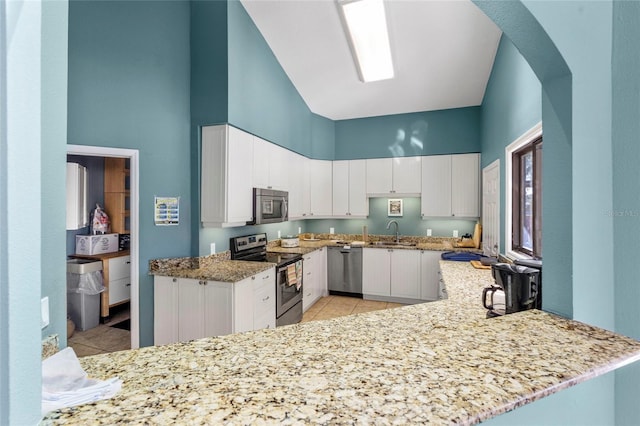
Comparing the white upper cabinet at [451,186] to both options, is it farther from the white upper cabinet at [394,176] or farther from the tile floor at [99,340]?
the tile floor at [99,340]

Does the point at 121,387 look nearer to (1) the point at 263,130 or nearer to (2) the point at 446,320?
(2) the point at 446,320

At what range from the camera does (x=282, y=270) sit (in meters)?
3.17

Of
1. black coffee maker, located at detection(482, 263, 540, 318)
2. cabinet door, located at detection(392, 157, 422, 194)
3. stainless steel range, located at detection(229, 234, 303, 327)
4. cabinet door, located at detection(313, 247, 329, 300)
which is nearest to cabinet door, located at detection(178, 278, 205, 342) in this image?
stainless steel range, located at detection(229, 234, 303, 327)

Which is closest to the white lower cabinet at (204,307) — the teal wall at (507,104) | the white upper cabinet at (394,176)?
the teal wall at (507,104)

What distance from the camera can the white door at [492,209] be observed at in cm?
300

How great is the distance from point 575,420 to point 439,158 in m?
4.06

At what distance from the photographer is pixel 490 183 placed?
11.4ft

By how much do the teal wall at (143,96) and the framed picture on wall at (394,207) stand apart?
131 inches

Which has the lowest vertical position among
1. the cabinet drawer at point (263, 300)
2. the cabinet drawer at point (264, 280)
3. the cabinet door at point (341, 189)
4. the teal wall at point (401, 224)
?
the cabinet drawer at point (263, 300)

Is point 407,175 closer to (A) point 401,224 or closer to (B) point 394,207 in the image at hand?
(B) point 394,207

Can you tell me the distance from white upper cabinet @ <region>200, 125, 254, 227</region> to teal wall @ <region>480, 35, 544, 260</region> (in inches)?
99.2

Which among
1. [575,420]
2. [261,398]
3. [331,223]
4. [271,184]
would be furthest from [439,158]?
[261,398]

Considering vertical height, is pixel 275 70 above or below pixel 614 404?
above

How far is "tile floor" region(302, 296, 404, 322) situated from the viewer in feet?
13.1
